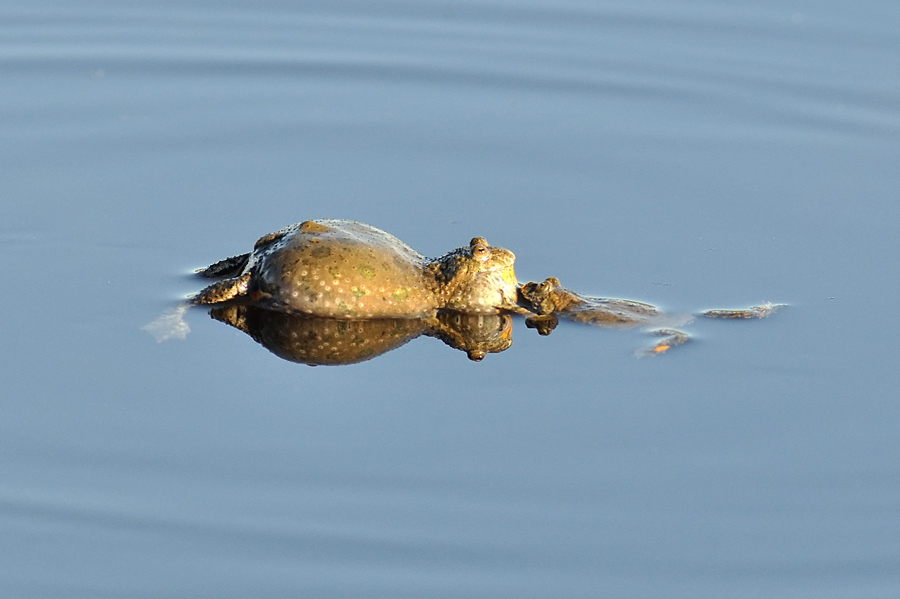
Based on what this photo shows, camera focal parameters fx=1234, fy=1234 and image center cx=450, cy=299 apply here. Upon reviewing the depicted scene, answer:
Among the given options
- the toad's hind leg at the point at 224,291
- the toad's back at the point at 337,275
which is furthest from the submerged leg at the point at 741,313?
the toad's hind leg at the point at 224,291

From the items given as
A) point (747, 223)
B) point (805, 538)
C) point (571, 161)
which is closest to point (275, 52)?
point (571, 161)

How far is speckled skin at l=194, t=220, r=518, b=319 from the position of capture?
6914 mm

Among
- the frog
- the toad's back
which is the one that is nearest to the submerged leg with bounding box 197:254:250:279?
the toad's back

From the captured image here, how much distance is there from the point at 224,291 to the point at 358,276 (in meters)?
0.80

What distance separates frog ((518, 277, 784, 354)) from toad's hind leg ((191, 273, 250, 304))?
1638 millimetres

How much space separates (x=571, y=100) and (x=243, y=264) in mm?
3704

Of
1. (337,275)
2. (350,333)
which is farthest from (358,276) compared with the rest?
(350,333)

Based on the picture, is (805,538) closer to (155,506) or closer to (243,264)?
(155,506)

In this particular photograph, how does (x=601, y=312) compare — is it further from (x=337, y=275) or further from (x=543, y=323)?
(x=337, y=275)

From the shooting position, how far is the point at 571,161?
8969 mm

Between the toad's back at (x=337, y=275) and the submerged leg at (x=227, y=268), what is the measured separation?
0.74ft

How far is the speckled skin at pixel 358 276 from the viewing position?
272 inches

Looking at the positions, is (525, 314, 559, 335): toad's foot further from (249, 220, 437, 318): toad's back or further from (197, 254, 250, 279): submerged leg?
(197, 254, 250, 279): submerged leg

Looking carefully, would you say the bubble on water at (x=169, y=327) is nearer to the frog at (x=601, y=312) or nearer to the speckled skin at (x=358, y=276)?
the speckled skin at (x=358, y=276)
